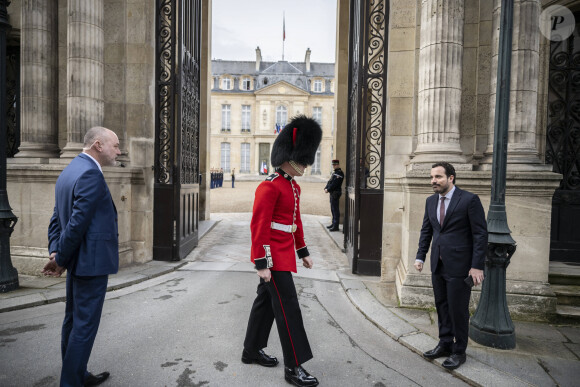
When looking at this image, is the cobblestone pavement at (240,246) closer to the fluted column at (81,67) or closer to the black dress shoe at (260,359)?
the fluted column at (81,67)

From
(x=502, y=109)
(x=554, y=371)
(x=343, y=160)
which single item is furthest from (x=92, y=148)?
(x=343, y=160)

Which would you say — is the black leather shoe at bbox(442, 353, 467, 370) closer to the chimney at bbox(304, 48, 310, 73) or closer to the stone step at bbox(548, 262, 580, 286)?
the stone step at bbox(548, 262, 580, 286)

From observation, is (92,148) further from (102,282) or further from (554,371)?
(554,371)

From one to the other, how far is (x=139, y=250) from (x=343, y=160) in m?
7.38

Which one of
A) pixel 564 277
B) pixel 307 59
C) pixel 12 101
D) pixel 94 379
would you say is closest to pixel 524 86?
pixel 564 277

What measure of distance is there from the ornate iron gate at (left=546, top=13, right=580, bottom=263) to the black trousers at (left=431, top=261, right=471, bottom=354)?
317 centimetres

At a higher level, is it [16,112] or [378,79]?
[378,79]

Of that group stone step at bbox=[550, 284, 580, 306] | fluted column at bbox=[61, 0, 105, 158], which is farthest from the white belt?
fluted column at bbox=[61, 0, 105, 158]

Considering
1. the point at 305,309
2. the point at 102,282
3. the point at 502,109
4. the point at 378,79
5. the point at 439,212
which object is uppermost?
the point at 378,79

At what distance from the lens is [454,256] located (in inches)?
130

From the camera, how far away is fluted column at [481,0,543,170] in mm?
4738

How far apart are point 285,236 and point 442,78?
10.8 feet

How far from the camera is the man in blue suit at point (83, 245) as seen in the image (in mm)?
2607

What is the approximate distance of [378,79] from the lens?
646cm
